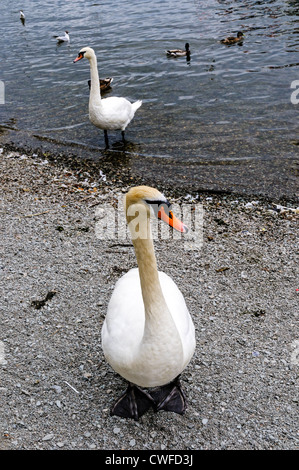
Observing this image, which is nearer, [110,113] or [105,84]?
[110,113]

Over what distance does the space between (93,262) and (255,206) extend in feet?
10.1

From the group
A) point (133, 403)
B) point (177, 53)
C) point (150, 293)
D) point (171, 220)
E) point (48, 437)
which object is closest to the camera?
point (171, 220)

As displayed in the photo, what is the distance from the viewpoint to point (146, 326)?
3.19 meters

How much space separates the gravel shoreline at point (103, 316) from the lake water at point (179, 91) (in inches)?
68.1

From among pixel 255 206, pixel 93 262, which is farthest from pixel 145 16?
pixel 93 262

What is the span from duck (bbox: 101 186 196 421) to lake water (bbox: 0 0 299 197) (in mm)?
4696

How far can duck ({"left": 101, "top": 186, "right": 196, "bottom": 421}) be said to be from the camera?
9.84 ft

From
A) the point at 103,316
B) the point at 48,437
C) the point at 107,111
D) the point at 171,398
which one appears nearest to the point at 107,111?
the point at 107,111

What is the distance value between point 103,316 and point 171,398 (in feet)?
A: 4.39

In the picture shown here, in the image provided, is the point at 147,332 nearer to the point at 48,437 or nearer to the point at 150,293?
the point at 150,293

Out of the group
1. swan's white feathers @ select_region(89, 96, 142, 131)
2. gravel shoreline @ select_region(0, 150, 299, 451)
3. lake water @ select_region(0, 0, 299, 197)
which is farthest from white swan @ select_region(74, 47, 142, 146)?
gravel shoreline @ select_region(0, 150, 299, 451)

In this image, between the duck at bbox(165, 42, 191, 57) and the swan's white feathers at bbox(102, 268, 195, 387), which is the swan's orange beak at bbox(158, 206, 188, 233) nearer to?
the swan's white feathers at bbox(102, 268, 195, 387)

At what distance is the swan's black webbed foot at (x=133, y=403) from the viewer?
3.73 m

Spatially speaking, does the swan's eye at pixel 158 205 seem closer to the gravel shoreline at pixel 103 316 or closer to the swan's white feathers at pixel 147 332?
the swan's white feathers at pixel 147 332
